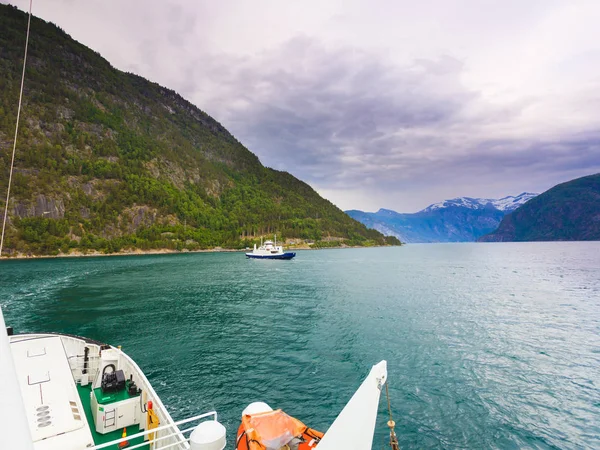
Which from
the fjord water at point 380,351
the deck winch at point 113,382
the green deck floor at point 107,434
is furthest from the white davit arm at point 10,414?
the fjord water at point 380,351

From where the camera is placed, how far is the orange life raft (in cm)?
815

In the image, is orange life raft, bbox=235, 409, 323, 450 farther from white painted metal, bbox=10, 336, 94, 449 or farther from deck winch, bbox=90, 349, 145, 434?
deck winch, bbox=90, 349, 145, 434

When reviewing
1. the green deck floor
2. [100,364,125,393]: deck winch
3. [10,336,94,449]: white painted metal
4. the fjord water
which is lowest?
the fjord water

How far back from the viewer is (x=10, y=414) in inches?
79.4

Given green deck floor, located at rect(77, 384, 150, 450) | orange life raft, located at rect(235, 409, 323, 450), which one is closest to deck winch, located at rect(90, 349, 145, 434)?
green deck floor, located at rect(77, 384, 150, 450)

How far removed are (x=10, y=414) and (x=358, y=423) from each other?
21.6ft

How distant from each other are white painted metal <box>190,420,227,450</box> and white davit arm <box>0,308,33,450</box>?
6.99 m

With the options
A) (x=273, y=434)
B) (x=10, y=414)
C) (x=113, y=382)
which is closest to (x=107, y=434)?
(x=113, y=382)

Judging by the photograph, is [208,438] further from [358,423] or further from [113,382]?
[113,382]

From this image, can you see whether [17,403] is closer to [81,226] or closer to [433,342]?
[433,342]

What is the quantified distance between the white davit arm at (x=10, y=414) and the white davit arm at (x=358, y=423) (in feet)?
19.4

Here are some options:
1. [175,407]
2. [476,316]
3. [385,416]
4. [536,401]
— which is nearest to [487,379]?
[536,401]

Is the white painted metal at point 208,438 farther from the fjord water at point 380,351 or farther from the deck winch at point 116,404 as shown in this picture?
the fjord water at point 380,351

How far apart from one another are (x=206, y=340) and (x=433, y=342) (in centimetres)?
2180
